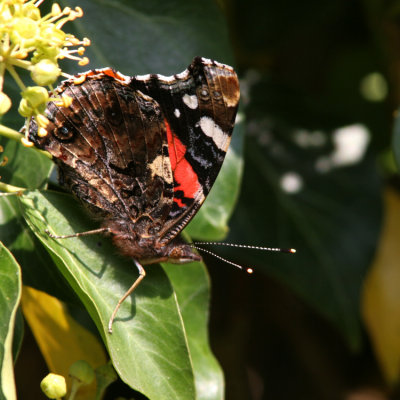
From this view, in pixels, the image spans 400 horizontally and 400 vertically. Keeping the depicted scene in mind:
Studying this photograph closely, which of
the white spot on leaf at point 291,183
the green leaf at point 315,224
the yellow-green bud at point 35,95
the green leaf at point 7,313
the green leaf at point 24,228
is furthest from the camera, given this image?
the white spot on leaf at point 291,183

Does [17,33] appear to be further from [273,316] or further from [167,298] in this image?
[273,316]

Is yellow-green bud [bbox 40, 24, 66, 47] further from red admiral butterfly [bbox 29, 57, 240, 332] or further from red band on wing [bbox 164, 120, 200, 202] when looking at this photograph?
red band on wing [bbox 164, 120, 200, 202]

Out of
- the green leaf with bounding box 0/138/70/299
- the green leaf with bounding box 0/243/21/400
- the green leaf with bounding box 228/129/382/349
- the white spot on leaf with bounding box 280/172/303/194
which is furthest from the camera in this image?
the white spot on leaf with bounding box 280/172/303/194

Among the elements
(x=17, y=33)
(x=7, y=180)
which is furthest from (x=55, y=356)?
(x=17, y=33)

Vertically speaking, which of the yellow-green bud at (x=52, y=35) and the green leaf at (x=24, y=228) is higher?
the yellow-green bud at (x=52, y=35)

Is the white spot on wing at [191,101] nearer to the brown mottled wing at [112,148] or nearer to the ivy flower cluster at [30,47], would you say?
the brown mottled wing at [112,148]

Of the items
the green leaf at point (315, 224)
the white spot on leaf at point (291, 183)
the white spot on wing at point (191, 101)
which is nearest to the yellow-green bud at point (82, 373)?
the white spot on wing at point (191, 101)

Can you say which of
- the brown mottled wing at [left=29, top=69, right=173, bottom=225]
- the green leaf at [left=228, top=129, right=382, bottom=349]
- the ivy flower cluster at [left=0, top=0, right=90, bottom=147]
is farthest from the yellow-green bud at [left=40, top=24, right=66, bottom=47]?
the green leaf at [left=228, top=129, right=382, bottom=349]
